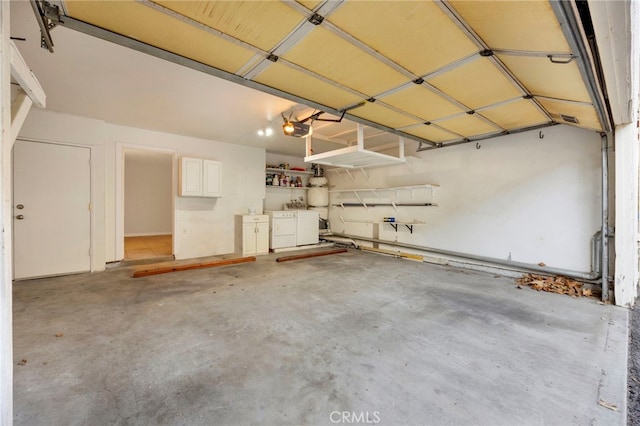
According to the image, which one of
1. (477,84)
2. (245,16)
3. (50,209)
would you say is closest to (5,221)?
(245,16)

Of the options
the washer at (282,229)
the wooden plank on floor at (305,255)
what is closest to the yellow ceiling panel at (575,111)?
the wooden plank on floor at (305,255)

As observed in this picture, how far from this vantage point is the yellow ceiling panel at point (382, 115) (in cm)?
311

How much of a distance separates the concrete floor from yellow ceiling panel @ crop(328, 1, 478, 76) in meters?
2.35

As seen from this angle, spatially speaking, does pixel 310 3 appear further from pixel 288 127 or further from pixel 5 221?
pixel 288 127

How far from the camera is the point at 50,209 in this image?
13.3ft

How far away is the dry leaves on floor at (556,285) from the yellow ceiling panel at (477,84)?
268 centimetres

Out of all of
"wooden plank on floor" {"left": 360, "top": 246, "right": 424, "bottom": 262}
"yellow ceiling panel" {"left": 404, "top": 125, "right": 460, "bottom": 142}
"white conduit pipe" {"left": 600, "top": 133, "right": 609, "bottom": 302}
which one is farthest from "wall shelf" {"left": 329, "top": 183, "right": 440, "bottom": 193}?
"white conduit pipe" {"left": 600, "top": 133, "right": 609, "bottom": 302}

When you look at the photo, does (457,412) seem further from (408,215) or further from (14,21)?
(408,215)

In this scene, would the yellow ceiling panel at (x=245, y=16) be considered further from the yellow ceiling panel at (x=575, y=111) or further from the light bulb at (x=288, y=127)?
the yellow ceiling panel at (x=575, y=111)

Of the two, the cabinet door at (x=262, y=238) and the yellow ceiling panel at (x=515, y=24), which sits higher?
the yellow ceiling panel at (x=515, y=24)

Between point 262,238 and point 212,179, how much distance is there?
174 cm

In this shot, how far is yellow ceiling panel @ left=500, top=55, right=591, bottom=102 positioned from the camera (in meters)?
1.96

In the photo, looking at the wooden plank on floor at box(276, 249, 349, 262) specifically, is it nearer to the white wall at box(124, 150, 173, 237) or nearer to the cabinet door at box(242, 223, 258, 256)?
the cabinet door at box(242, 223, 258, 256)

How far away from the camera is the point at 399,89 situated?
259 centimetres
